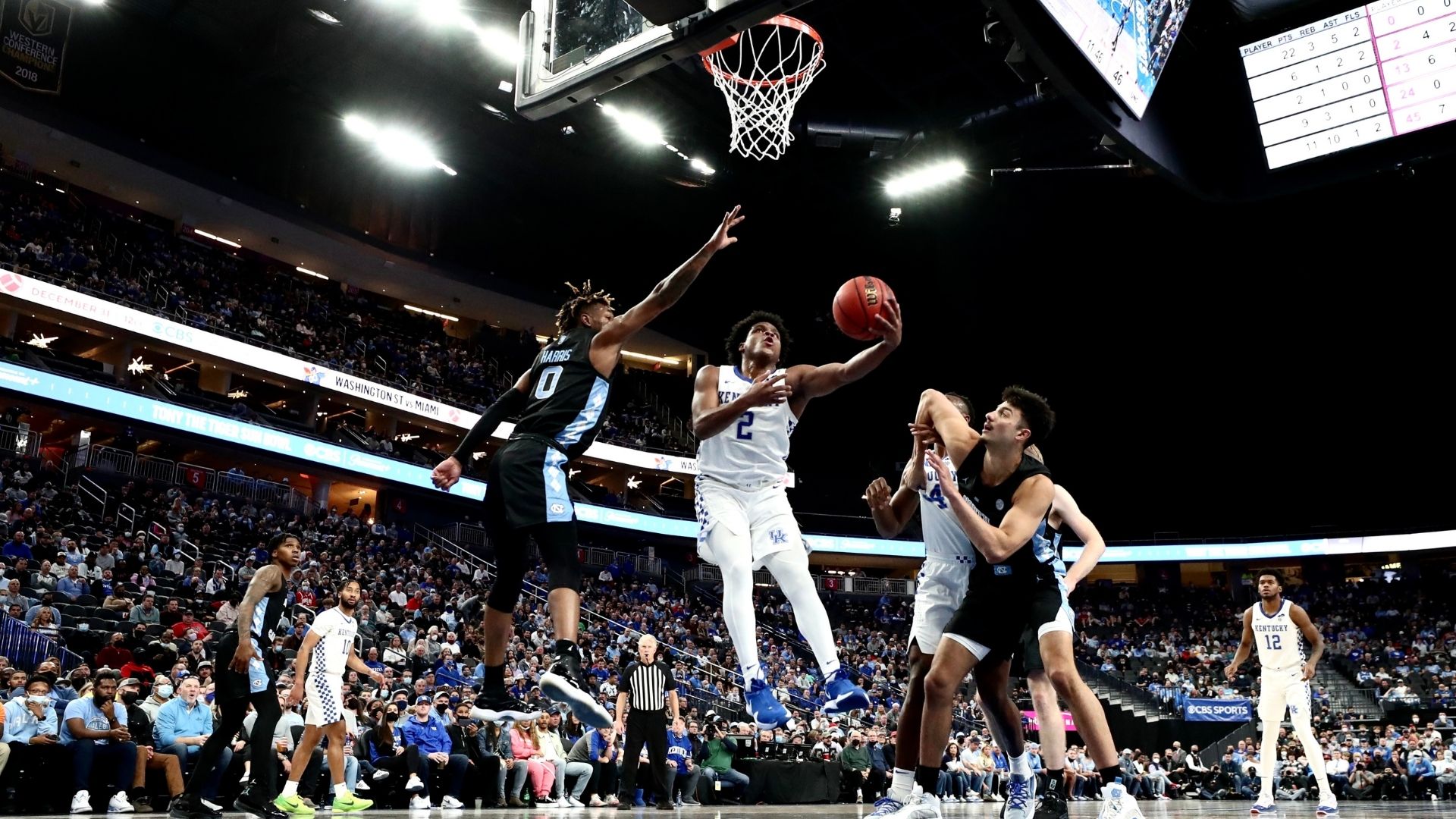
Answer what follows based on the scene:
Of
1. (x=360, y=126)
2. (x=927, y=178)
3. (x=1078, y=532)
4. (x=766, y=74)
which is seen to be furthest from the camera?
(x=360, y=126)

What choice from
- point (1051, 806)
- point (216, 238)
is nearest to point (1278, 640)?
point (1051, 806)

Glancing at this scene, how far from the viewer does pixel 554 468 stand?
17.5 ft

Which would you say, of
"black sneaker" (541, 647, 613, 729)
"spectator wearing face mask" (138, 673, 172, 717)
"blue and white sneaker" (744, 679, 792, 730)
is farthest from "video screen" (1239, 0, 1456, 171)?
"spectator wearing face mask" (138, 673, 172, 717)

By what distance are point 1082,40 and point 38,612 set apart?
13.5 meters

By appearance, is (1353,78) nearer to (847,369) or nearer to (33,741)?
(847,369)

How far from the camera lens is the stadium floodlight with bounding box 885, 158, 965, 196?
18.7m

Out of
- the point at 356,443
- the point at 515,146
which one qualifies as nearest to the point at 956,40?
the point at 515,146

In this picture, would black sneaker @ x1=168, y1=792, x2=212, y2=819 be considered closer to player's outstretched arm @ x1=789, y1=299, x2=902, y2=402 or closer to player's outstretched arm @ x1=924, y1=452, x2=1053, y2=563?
player's outstretched arm @ x1=789, y1=299, x2=902, y2=402

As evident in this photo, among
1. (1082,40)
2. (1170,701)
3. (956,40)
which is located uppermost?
(956,40)

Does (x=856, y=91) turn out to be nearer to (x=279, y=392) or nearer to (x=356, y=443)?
(x=356, y=443)

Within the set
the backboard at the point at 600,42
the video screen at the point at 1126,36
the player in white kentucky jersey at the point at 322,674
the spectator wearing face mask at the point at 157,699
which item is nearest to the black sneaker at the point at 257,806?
the player in white kentucky jersey at the point at 322,674

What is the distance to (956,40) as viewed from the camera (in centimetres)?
1702

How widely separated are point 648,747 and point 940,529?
275 inches

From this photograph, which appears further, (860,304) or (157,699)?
(157,699)
